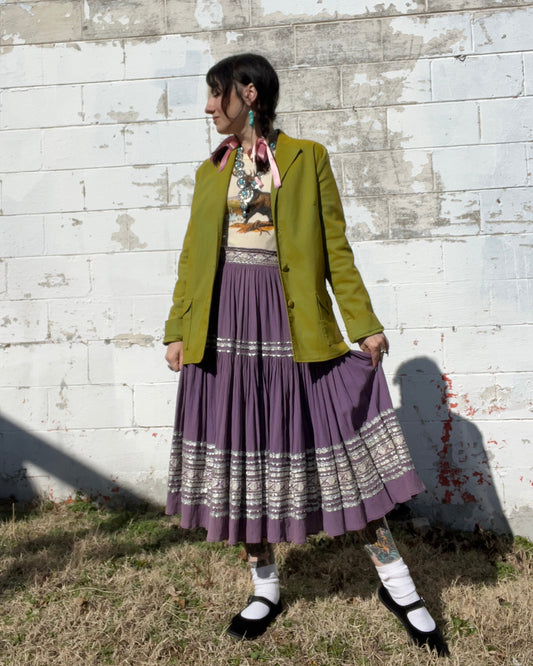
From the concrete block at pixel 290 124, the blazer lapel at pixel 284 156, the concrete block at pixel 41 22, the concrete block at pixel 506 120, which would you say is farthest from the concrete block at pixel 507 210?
the concrete block at pixel 41 22

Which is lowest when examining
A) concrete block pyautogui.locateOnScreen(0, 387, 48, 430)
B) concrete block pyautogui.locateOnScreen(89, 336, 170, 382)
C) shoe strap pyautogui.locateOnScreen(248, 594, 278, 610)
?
shoe strap pyautogui.locateOnScreen(248, 594, 278, 610)

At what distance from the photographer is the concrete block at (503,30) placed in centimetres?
347

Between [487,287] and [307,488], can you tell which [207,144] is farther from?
[307,488]

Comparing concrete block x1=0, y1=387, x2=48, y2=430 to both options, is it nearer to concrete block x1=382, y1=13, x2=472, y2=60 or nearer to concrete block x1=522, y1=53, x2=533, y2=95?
concrete block x1=382, y1=13, x2=472, y2=60

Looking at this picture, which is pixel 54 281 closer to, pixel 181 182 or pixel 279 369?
pixel 181 182

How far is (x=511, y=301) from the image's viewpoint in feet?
11.5

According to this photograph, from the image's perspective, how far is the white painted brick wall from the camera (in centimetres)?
351

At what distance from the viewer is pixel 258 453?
89.2 inches

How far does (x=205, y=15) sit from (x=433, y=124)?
1.46 metres

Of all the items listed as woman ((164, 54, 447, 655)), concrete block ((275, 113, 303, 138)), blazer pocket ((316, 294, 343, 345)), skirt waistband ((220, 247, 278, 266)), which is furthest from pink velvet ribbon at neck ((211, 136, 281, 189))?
concrete block ((275, 113, 303, 138))

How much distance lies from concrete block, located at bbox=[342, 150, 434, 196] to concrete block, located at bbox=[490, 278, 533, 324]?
0.68m

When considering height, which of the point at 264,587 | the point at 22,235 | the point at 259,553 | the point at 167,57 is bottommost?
the point at 264,587

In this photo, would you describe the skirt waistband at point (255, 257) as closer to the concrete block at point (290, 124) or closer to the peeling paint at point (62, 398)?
the concrete block at point (290, 124)

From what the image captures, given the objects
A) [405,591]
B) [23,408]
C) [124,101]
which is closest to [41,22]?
[124,101]
